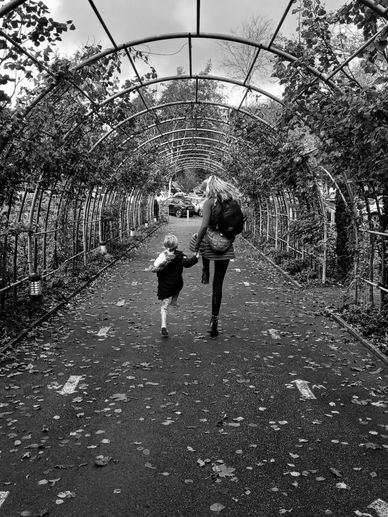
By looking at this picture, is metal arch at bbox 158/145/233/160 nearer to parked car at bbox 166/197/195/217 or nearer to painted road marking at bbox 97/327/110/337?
parked car at bbox 166/197/195/217

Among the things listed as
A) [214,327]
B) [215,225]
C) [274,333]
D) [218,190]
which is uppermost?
[218,190]

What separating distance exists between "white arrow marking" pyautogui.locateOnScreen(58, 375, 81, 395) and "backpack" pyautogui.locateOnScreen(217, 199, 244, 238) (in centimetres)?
278

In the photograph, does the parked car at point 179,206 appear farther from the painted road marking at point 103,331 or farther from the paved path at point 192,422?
the paved path at point 192,422

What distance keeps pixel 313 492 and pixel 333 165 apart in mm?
5095

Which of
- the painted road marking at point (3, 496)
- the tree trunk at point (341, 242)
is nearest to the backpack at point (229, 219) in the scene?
the painted road marking at point (3, 496)

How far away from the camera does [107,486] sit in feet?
10.9

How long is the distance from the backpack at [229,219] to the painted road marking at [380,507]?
425 centimetres

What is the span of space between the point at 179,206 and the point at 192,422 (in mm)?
45798

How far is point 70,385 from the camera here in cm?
527

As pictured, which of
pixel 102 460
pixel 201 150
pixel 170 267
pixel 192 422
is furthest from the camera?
pixel 201 150

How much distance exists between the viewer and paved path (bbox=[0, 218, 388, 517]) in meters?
3.21

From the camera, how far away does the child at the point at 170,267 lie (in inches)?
276

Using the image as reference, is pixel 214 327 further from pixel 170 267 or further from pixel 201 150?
pixel 201 150

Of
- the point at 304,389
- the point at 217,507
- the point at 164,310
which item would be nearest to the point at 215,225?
the point at 164,310
